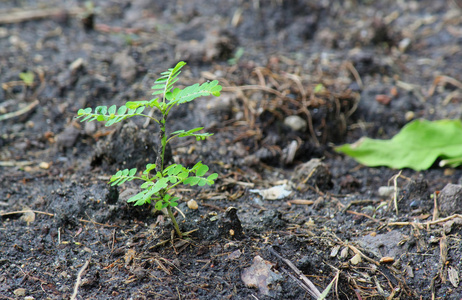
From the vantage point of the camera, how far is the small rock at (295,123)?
294cm

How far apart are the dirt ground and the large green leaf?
0.24 ft

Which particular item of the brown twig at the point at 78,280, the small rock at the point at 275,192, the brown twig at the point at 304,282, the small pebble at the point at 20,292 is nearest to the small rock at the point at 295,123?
the small rock at the point at 275,192

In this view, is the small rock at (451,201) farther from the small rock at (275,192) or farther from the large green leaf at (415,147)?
the small rock at (275,192)

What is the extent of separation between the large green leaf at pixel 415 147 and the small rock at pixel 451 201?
0.52 metres

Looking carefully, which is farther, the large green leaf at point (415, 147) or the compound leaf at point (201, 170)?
the large green leaf at point (415, 147)

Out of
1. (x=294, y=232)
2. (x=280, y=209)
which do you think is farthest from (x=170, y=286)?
(x=280, y=209)

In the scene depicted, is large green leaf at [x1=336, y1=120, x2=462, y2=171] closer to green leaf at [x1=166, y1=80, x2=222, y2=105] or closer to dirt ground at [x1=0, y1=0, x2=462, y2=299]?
dirt ground at [x1=0, y1=0, x2=462, y2=299]

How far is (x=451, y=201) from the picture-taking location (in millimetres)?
2113

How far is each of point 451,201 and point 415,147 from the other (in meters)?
0.68

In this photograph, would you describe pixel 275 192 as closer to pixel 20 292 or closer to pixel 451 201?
pixel 451 201

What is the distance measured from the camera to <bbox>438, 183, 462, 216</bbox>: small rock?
6.86 feet

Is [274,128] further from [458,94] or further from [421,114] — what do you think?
[458,94]

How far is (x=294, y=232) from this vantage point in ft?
6.61

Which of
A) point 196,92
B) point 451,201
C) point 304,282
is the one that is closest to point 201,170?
point 196,92
